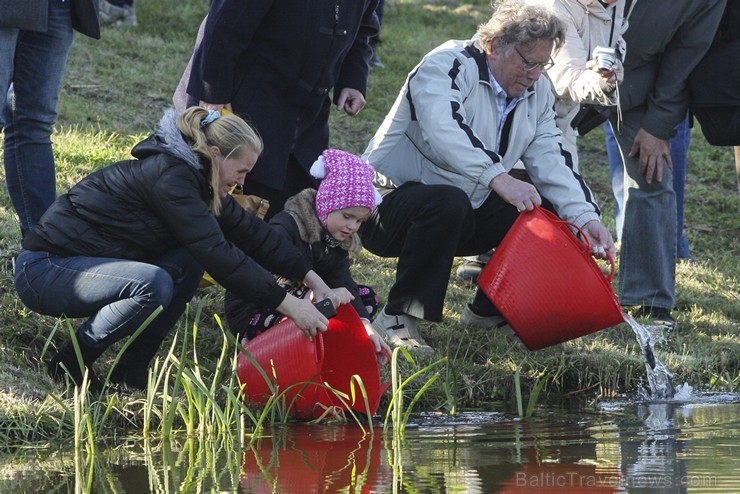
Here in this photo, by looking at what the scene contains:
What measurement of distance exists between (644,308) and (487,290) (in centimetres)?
126

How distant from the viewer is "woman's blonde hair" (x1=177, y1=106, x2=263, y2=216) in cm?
405

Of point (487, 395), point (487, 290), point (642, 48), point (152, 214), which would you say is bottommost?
point (487, 395)

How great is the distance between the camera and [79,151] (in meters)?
6.73

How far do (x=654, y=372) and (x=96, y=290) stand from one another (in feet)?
7.59

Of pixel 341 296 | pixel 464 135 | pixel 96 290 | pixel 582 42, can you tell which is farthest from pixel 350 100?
pixel 96 290

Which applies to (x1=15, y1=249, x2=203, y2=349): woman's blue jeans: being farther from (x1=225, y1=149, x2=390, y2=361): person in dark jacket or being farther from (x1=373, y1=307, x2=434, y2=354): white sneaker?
(x1=373, y1=307, x2=434, y2=354): white sneaker

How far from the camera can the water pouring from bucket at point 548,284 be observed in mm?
4613

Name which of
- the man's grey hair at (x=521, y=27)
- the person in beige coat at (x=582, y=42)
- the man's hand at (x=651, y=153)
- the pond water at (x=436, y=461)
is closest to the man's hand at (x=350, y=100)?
the man's grey hair at (x=521, y=27)

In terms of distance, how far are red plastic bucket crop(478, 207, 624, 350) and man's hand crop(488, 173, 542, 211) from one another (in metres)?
0.04

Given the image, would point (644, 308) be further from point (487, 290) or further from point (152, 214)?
point (152, 214)

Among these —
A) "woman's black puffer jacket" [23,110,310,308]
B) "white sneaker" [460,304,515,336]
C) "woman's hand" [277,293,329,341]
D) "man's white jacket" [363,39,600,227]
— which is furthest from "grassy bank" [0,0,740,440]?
"man's white jacket" [363,39,600,227]

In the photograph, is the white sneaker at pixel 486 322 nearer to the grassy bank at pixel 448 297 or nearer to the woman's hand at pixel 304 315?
the grassy bank at pixel 448 297

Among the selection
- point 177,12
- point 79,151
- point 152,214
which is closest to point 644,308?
point 152,214

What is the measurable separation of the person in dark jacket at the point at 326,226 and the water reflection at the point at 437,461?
536 mm
